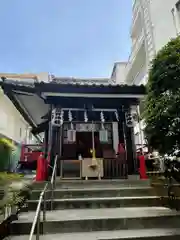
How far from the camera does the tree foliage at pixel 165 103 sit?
3.83m

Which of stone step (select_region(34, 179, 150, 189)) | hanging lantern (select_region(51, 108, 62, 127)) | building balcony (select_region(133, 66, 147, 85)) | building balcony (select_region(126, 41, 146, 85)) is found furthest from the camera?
building balcony (select_region(133, 66, 147, 85))

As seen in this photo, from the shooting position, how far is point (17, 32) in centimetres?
1226

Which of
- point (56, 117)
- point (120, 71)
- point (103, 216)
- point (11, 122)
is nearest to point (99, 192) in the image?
point (103, 216)

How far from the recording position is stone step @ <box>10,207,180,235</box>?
3863 millimetres

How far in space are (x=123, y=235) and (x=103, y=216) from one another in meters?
0.68

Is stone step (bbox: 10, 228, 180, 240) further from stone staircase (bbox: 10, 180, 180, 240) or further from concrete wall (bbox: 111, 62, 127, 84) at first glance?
concrete wall (bbox: 111, 62, 127, 84)

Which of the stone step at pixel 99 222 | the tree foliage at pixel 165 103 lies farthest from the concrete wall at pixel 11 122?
the tree foliage at pixel 165 103

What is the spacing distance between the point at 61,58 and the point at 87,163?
9758 mm

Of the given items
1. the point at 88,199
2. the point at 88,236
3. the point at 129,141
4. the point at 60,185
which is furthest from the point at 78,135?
the point at 88,236

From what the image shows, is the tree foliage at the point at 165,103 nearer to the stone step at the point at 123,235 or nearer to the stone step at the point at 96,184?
the stone step at the point at 123,235

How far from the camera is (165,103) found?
394 centimetres

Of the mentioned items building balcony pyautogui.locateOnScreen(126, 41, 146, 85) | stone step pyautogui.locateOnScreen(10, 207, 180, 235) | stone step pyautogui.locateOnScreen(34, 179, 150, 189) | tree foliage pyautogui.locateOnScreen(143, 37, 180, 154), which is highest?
building balcony pyautogui.locateOnScreen(126, 41, 146, 85)

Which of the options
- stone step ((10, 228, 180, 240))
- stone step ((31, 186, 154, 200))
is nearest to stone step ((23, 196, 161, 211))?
stone step ((31, 186, 154, 200))

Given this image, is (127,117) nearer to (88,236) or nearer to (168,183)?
(168,183)
